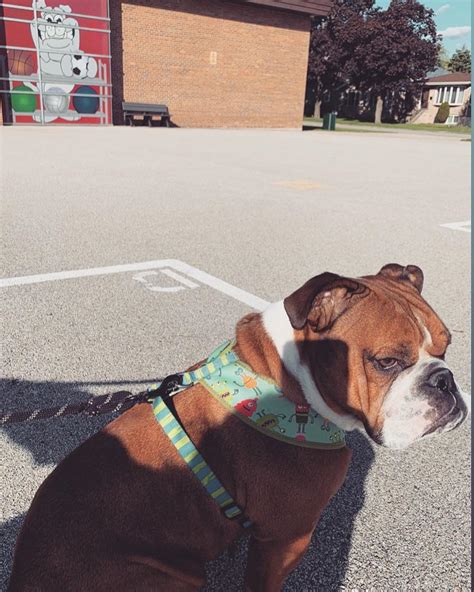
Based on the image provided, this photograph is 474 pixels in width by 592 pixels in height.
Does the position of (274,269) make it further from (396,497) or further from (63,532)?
(63,532)

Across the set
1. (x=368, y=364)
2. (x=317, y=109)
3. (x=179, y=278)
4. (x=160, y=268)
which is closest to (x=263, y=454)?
(x=368, y=364)

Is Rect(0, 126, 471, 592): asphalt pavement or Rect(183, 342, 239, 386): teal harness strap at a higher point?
Rect(183, 342, 239, 386): teal harness strap

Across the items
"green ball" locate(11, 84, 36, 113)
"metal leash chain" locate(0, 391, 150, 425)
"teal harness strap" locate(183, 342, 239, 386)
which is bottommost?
"metal leash chain" locate(0, 391, 150, 425)

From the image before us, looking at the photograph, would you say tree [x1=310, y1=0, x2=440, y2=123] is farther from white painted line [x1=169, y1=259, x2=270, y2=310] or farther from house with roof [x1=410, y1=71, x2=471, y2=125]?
white painted line [x1=169, y1=259, x2=270, y2=310]

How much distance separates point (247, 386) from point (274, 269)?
434cm

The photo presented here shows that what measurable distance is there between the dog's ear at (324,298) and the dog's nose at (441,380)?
0.38m

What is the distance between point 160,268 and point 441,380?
4511 mm

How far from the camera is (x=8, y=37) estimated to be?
80.3ft

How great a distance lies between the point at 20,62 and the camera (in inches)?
984

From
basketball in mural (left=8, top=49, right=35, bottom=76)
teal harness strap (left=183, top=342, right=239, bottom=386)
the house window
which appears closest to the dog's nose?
teal harness strap (left=183, top=342, right=239, bottom=386)

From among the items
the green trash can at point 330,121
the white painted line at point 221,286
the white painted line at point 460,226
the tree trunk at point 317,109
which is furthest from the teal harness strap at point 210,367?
the tree trunk at point 317,109

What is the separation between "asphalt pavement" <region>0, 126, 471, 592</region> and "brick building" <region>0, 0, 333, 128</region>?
12793 mm

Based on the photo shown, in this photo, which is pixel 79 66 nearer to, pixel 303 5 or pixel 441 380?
pixel 303 5

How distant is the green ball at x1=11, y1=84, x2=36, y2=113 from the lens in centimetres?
2533
